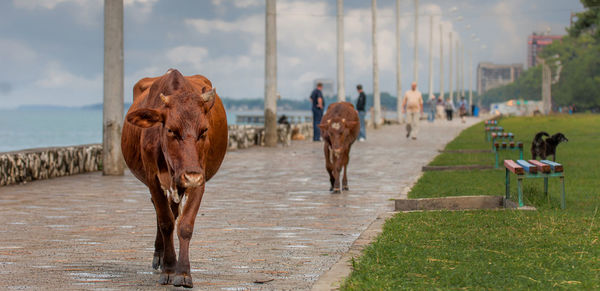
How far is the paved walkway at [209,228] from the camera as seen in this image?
7738 mm

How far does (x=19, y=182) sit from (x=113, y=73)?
3.43 meters

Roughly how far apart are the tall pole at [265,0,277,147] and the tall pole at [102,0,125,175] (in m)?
12.0

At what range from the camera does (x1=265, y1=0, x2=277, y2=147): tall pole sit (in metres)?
31.1

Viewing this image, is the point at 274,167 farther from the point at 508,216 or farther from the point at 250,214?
the point at 508,216

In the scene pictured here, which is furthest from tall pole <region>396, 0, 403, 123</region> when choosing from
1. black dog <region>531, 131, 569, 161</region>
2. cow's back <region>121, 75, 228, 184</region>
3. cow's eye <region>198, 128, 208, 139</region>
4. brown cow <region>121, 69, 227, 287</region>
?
cow's eye <region>198, 128, 208, 139</region>

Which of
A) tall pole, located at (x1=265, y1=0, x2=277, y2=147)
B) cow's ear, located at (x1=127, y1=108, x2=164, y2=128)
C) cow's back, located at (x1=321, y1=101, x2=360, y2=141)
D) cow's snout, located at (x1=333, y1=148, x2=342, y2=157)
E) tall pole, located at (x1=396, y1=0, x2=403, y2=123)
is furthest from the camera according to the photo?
tall pole, located at (x1=396, y1=0, x2=403, y2=123)

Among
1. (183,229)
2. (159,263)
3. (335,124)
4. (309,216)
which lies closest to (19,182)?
(335,124)

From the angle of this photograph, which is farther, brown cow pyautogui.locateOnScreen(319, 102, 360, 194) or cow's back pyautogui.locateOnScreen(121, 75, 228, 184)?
brown cow pyautogui.locateOnScreen(319, 102, 360, 194)

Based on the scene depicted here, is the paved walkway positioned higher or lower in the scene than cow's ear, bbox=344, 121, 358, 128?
lower

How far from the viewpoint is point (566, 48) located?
150 meters

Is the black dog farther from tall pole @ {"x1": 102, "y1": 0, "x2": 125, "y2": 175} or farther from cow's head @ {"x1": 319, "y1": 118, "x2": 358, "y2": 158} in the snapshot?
tall pole @ {"x1": 102, "y1": 0, "x2": 125, "y2": 175}

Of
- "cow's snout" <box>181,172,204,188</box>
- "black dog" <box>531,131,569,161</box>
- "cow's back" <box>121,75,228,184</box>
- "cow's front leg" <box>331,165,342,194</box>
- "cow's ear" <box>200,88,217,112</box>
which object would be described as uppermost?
"cow's ear" <box>200,88,217,112</box>

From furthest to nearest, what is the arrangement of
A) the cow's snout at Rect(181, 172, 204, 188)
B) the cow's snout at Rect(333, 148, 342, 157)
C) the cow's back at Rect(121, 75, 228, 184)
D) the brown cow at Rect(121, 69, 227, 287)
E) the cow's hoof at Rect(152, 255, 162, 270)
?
the cow's snout at Rect(333, 148, 342, 157) < the cow's hoof at Rect(152, 255, 162, 270) < the cow's back at Rect(121, 75, 228, 184) < the brown cow at Rect(121, 69, 227, 287) < the cow's snout at Rect(181, 172, 204, 188)

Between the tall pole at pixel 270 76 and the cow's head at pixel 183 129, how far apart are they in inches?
948
